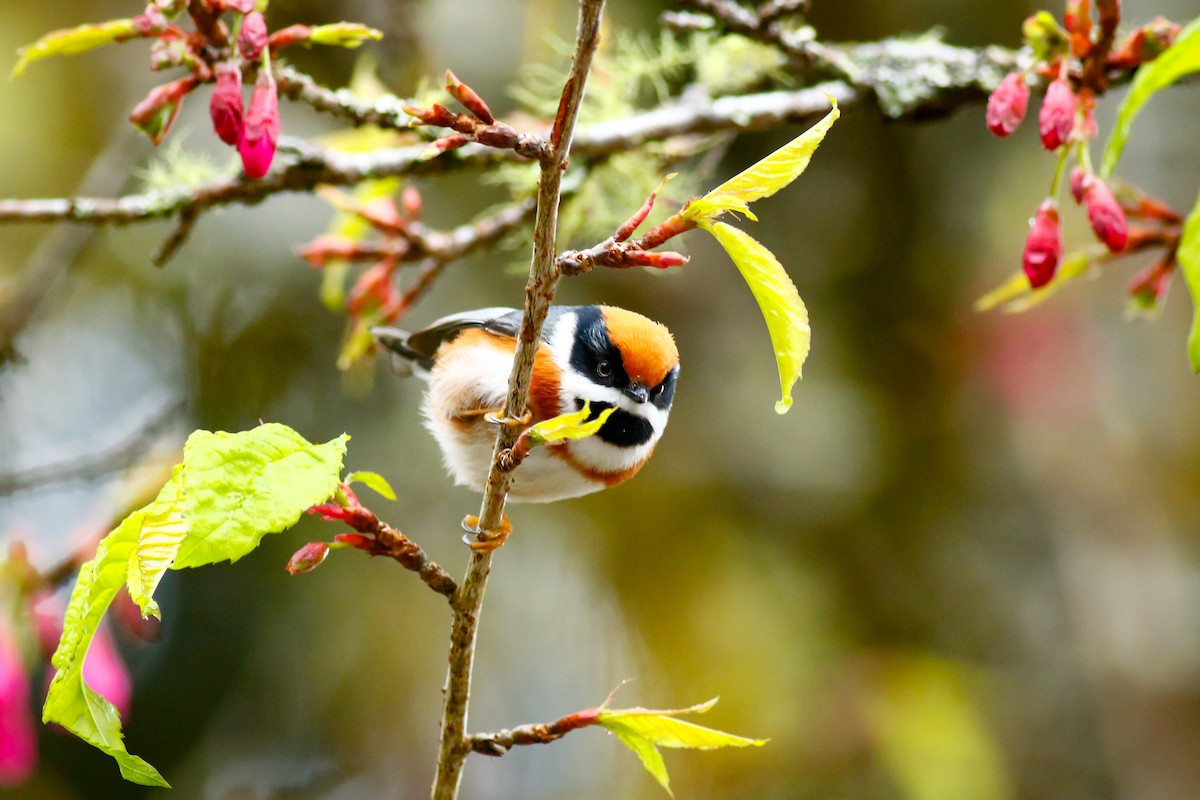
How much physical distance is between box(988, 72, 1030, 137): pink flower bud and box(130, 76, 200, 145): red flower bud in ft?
3.26

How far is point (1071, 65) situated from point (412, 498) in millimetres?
2622

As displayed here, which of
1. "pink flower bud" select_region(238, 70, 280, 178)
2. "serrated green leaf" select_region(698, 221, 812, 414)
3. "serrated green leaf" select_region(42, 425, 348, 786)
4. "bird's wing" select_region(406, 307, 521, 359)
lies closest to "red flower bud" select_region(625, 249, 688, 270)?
"serrated green leaf" select_region(698, 221, 812, 414)

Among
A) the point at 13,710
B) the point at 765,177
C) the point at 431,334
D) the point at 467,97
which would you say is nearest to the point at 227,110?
the point at 467,97

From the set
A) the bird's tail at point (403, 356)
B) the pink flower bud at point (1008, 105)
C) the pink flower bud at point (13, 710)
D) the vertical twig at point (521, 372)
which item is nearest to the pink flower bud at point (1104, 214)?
the pink flower bud at point (1008, 105)

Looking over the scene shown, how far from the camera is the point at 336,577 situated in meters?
3.57

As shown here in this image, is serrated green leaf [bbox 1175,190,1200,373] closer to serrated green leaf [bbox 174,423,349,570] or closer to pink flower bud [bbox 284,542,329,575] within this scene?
serrated green leaf [bbox 174,423,349,570]

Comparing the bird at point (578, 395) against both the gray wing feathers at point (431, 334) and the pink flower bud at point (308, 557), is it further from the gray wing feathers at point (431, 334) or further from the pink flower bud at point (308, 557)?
the pink flower bud at point (308, 557)

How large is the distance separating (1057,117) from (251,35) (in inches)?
37.5

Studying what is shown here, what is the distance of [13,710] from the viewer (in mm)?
1731

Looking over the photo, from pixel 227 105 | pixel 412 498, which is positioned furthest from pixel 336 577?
pixel 227 105

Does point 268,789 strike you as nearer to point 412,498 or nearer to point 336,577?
point 336,577

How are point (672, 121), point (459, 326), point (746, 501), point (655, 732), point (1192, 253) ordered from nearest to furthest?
point (1192, 253)
point (655, 732)
point (672, 121)
point (459, 326)
point (746, 501)

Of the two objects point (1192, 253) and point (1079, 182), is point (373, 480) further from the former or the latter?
point (1079, 182)

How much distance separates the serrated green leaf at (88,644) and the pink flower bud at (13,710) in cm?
111
